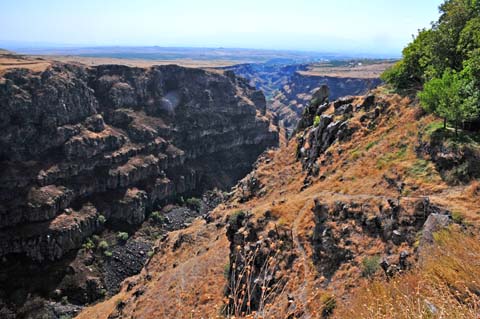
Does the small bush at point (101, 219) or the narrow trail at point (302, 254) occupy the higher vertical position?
the narrow trail at point (302, 254)

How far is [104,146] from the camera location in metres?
94.5

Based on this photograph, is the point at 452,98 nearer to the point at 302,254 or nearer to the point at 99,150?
the point at 302,254

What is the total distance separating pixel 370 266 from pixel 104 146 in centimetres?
8652

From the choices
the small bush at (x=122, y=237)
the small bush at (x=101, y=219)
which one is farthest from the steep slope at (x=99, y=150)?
the small bush at (x=122, y=237)

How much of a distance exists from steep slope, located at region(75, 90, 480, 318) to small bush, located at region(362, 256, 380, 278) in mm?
60

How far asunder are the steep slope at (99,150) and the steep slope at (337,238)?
3112cm

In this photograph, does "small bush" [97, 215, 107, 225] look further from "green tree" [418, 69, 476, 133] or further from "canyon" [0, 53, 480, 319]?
"green tree" [418, 69, 476, 133]

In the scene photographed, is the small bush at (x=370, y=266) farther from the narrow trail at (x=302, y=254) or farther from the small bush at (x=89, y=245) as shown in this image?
the small bush at (x=89, y=245)

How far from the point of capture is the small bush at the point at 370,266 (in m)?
19.1

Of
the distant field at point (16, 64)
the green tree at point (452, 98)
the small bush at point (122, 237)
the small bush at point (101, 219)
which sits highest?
the distant field at point (16, 64)

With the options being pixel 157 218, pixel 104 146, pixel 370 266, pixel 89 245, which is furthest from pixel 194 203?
pixel 370 266

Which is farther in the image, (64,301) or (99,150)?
(99,150)

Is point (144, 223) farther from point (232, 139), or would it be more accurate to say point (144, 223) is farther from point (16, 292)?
point (232, 139)

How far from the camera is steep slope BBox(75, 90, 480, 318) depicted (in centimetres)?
1082
